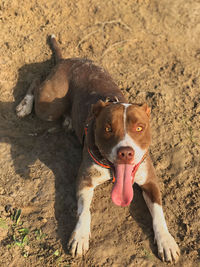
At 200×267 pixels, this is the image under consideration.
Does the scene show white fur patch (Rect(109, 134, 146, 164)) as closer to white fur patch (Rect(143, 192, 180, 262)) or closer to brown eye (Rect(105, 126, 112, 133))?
brown eye (Rect(105, 126, 112, 133))

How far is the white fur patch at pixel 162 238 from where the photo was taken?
3.89 meters

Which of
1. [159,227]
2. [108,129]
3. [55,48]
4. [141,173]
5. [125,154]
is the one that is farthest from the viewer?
[55,48]

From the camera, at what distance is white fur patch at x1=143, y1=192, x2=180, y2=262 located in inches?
153

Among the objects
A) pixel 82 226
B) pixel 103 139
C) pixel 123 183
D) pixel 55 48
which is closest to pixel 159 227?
pixel 123 183

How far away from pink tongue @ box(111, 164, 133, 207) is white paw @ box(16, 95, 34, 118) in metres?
3.11

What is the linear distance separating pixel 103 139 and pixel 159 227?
1502 millimetres

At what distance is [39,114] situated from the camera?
6.00 metres

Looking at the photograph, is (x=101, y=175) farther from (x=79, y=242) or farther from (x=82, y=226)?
(x=79, y=242)

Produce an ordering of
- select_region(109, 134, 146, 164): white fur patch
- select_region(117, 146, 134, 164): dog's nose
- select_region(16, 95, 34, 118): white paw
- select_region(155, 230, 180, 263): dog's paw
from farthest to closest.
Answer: select_region(16, 95, 34, 118): white paw → select_region(155, 230, 180, 263): dog's paw → select_region(109, 134, 146, 164): white fur patch → select_region(117, 146, 134, 164): dog's nose

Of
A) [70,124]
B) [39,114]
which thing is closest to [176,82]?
[70,124]

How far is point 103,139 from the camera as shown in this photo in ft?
12.2

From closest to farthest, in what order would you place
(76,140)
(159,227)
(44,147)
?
1. (159,227)
2. (44,147)
3. (76,140)

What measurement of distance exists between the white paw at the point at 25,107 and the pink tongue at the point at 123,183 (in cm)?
311

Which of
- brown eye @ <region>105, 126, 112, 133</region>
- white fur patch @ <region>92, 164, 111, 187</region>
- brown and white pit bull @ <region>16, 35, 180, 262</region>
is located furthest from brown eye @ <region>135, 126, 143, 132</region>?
white fur patch @ <region>92, 164, 111, 187</region>
